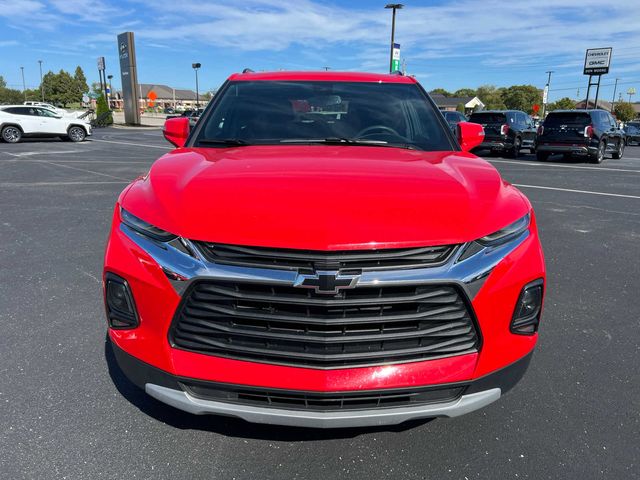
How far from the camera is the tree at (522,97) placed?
4313 inches

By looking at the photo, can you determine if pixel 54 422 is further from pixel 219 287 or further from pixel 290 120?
pixel 290 120

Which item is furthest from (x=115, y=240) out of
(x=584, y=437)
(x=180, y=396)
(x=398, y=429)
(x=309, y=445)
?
(x=584, y=437)

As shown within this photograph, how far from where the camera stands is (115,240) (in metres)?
2.07

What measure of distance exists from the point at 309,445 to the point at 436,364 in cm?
77

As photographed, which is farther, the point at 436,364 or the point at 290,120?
the point at 290,120

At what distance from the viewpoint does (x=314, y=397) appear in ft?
5.93

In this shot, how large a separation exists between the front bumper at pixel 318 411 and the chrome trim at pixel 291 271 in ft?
1.27

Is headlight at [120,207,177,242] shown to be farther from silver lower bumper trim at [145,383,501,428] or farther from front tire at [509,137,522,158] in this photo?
front tire at [509,137,522,158]

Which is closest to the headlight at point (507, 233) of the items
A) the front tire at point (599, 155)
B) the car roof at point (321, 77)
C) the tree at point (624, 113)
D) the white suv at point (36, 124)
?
the car roof at point (321, 77)

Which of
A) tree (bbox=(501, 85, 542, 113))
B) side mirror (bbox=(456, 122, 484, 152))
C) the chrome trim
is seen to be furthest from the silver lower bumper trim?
tree (bbox=(501, 85, 542, 113))

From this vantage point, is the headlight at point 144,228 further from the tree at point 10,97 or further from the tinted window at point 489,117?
the tree at point 10,97

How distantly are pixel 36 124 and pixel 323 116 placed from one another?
21733 mm

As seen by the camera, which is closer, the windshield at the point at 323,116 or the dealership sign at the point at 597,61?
the windshield at the point at 323,116

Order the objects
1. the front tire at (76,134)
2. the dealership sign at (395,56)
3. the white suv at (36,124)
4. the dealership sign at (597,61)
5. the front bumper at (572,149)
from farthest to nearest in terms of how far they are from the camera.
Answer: the dealership sign at (597,61) < the dealership sign at (395,56) < the front tire at (76,134) < the white suv at (36,124) < the front bumper at (572,149)
